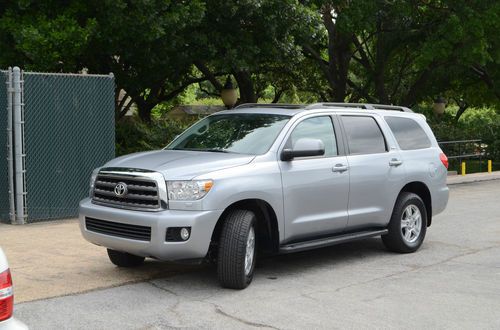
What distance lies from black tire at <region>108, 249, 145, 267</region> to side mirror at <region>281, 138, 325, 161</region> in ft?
6.90

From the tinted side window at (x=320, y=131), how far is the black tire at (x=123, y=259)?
7.61ft

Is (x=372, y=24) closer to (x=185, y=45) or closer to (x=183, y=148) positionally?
(x=185, y=45)

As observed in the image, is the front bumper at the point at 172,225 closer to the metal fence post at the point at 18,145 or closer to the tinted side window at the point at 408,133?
the tinted side window at the point at 408,133

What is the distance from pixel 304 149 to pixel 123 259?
2424 millimetres

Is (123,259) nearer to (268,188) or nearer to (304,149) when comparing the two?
(268,188)

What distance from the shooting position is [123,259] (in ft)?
26.4

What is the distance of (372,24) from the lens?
73.8 ft

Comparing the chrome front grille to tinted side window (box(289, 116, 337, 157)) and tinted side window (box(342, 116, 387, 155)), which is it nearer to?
tinted side window (box(289, 116, 337, 157))

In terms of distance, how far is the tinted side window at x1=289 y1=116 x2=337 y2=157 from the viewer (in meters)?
8.07

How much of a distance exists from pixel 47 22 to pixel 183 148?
726 cm

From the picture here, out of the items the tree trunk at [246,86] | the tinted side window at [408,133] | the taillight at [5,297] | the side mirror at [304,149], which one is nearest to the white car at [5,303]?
the taillight at [5,297]

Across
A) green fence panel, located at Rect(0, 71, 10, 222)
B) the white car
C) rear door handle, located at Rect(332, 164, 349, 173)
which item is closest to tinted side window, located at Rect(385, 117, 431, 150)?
rear door handle, located at Rect(332, 164, 349, 173)

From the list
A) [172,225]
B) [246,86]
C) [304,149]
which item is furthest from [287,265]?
[246,86]

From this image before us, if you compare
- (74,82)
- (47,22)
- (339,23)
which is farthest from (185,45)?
(339,23)
